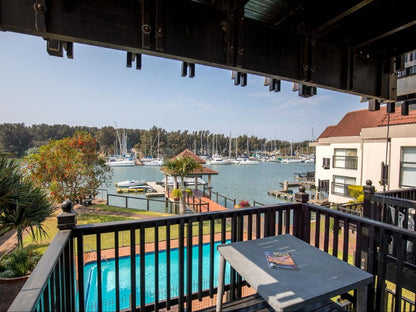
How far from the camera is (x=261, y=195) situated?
24500mm

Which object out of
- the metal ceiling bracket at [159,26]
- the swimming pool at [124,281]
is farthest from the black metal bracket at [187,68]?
the swimming pool at [124,281]

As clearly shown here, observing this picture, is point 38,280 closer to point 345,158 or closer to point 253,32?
point 253,32

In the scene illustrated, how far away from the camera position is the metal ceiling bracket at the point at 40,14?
4.76 feet

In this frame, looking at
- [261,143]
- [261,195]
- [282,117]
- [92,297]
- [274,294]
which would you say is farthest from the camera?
[261,143]

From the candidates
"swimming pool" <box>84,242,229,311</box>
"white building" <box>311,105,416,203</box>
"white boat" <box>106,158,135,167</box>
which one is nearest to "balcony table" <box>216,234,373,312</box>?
"swimming pool" <box>84,242,229,311</box>

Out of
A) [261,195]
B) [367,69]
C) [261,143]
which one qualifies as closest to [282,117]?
[261,195]

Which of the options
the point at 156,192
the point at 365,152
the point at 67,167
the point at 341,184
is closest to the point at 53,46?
the point at 67,167

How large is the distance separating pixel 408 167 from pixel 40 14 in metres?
14.1

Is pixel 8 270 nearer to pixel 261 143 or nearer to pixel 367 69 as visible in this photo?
pixel 367 69

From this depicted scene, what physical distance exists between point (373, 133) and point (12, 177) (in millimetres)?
16444

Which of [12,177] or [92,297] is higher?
[12,177]

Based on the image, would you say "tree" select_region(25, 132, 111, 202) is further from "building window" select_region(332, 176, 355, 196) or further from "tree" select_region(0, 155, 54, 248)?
"building window" select_region(332, 176, 355, 196)

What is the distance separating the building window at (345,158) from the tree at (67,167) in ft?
56.7

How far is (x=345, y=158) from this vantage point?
1602cm
